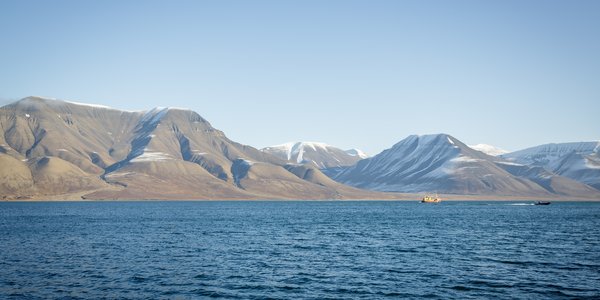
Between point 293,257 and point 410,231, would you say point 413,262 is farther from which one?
point 410,231

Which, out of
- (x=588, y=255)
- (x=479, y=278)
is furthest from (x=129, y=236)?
(x=588, y=255)

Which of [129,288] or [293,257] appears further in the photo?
[293,257]

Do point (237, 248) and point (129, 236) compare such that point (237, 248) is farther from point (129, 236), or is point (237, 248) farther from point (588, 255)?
point (588, 255)

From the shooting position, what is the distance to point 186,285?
58.1 meters

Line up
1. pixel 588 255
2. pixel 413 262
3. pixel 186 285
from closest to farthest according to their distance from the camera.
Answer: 1. pixel 186 285
2. pixel 413 262
3. pixel 588 255

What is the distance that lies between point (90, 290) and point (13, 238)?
60980 mm

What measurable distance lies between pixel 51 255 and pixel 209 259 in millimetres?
22706

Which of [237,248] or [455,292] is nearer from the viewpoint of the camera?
[455,292]

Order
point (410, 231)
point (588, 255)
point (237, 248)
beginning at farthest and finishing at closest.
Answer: point (410, 231) < point (237, 248) < point (588, 255)

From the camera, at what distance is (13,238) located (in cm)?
10681

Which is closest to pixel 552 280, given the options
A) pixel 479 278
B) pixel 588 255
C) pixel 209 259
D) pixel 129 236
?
pixel 479 278

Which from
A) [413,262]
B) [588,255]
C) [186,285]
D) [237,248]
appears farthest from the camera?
[237,248]

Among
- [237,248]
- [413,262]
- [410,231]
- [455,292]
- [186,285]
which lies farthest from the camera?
[410,231]

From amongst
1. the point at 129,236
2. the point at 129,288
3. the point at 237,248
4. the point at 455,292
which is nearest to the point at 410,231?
the point at 237,248
